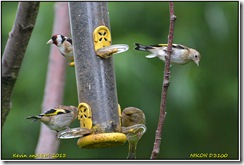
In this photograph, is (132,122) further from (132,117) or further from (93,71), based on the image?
(93,71)

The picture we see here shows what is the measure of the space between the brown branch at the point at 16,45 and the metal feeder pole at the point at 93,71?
0.54 meters

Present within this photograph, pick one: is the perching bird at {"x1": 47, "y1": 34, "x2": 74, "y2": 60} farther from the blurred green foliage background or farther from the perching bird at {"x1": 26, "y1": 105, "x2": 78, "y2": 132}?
the blurred green foliage background

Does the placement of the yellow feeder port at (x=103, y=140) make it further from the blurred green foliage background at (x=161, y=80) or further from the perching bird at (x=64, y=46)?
the blurred green foliage background at (x=161, y=80)

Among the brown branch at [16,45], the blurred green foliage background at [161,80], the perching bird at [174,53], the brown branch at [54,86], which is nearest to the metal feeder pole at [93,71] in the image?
the perching bird at [174,53]

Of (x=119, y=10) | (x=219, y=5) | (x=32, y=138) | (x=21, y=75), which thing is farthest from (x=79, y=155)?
(x=219, y=5)

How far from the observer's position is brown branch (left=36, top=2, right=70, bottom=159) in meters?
4.54

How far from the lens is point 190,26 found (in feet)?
22.2

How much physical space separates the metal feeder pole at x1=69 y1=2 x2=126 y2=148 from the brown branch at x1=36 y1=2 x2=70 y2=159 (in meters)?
0.73

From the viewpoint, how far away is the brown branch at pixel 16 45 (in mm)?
3373

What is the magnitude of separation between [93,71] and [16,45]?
64cm

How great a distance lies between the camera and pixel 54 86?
486cm

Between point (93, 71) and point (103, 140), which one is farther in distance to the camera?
point (93, 71)

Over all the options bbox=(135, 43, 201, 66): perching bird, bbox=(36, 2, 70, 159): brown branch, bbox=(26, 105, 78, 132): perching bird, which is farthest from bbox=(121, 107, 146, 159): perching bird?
bbox=(36, 2, 70, 159): brown branch

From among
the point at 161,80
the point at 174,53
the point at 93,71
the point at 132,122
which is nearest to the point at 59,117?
the point at 93,71
